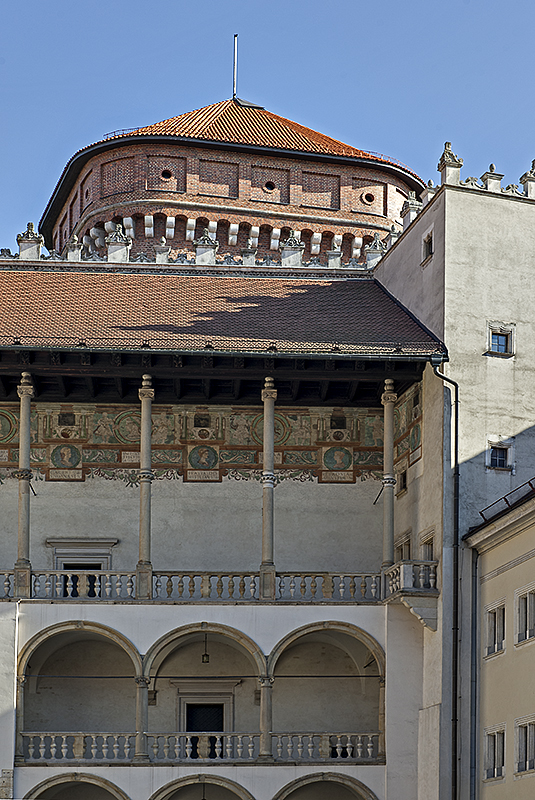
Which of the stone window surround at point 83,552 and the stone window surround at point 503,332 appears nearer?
the stone window surround at point 503,332

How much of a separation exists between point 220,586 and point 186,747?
313 centimetres

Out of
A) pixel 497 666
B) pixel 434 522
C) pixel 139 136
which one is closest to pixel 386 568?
pixel 434 522

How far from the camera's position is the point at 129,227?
146ft

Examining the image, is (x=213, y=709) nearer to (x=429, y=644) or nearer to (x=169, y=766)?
(x=169, y=766)

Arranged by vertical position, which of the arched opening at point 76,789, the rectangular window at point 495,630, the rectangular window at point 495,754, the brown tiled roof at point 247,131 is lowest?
the arched opening at point 76,789

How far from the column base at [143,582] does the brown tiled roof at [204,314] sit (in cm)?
433

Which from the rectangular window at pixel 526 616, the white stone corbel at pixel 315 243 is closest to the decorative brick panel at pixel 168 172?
the white stone corbel at pixel 315 243

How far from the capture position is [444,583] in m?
27.4

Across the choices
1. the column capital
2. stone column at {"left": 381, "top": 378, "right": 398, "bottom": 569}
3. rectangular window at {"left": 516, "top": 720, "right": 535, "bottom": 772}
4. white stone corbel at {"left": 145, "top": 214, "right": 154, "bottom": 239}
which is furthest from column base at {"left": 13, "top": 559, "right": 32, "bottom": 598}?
white stone corbel at {"left": 145, "top": 214, "right": 154, "bottom": 239}

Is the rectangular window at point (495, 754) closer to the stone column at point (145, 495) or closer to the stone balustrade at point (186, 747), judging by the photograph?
the stone balustrade at point (186, 747)

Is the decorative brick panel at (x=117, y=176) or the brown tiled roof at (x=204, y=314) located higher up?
the decorative brick panel at (x=117, y=176)

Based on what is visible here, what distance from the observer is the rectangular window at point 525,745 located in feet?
79.6

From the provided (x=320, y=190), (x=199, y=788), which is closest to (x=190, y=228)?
(x=320, y=190)

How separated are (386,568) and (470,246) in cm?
673
